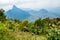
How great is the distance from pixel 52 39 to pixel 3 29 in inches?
96.3

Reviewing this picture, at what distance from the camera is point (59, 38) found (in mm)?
8555

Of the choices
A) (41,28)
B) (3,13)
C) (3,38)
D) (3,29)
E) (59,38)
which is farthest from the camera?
(3,13)

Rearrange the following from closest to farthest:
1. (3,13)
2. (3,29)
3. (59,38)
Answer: (59,38)
(3,29)
(3,13)

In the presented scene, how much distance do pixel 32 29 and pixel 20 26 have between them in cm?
142

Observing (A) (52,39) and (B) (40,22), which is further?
(B) (40,22)

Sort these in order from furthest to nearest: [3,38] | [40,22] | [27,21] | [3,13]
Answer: [3,13], [27,21], [40,22], [3,38]

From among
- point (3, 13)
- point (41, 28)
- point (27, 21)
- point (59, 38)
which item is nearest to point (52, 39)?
point (59, 38)

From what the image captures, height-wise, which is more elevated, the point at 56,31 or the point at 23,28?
the point at 56,31

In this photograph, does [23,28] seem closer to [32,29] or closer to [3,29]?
[32,29]

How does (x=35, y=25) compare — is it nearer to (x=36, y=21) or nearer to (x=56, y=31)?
(x=36, y=21)

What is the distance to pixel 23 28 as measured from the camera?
14.5 m

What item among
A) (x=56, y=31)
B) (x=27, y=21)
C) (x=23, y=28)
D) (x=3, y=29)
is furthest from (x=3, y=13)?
(x=56, y=31)

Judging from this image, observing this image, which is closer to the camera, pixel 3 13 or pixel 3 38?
pixel 3 38

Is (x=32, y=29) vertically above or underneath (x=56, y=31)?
underneath
